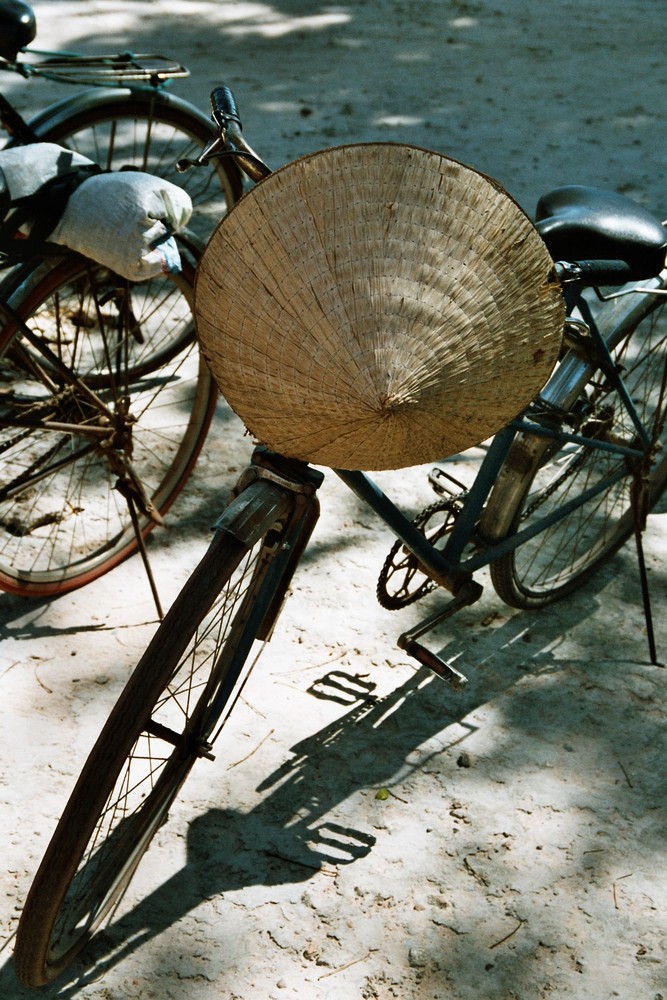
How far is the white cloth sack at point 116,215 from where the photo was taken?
2.28 metres

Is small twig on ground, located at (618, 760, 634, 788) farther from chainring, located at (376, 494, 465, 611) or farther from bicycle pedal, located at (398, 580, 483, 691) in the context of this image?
chainring, located at (376, 494, 465, 611)

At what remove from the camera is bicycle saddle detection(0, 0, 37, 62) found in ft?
9.63

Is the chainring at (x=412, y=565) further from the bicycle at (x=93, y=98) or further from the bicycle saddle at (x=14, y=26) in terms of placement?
the bicycle saddle at (x=14, y=26)

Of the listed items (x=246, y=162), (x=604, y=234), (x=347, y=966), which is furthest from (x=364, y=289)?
(x=347, y=966)

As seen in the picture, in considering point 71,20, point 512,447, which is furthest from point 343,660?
point 71,20

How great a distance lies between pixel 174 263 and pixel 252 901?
130 centimetres

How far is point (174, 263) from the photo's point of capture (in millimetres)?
2355

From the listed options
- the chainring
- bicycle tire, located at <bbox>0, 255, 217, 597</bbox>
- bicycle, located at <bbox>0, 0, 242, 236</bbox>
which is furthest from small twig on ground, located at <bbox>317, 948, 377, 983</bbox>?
bicycle, located at <bbox>0, 0, 242, 236</bbox>

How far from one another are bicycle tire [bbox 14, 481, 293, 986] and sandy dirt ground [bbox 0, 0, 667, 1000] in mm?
98

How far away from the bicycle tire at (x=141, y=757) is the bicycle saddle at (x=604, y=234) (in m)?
0.77

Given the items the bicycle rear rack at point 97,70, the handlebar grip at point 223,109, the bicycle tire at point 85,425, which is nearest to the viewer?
the handlebar grip at point 223,109

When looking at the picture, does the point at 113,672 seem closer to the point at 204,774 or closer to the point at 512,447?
the point at 204,774

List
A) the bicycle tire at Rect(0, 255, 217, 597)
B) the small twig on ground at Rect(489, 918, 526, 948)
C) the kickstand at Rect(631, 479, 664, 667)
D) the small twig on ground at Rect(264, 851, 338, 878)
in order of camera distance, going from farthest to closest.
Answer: the kickstand at Rect(631, 479, 664, 667) < the bicycle tire at Rect(0, 255, 217, 597) < the small twig on ground at Rect(264, 851, 338, 878) < the small twig on ground at Rect(489, 918, 526, 948)

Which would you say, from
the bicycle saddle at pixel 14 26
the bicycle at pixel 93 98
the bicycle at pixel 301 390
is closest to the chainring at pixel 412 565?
the bicycle at pixel 301 390
